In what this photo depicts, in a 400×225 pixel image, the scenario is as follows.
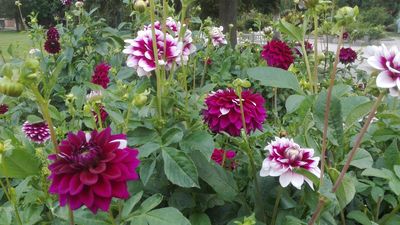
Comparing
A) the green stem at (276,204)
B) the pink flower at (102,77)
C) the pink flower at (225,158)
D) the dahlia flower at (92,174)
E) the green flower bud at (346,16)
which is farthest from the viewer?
the pink flower at (102,77)

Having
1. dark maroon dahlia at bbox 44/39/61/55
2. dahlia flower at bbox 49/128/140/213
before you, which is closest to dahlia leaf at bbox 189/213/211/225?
dahlia flower at bbox 49/128/140/213

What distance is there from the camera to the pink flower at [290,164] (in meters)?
0.77

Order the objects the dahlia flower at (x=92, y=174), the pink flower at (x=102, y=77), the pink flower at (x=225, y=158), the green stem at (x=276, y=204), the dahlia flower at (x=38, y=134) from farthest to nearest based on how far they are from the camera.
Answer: the pink flower at (x=102, y=77), the dahlia flower at (x=38, y=134), the pink flower at (x=225, y=158), the green stem at (x=276, y=204), the dahlia flower at (x=92, y=174)

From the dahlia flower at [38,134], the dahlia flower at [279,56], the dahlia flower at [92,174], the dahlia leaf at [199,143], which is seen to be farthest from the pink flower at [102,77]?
the dahlia flower at [92,174]

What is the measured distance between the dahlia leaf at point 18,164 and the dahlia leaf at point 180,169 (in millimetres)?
243

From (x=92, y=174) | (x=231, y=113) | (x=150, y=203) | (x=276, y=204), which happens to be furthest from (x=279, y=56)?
(x=92, y=174)

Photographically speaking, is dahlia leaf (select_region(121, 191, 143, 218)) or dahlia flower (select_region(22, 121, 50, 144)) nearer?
dahlia leaf (select_region(121, 191, 143, 218))

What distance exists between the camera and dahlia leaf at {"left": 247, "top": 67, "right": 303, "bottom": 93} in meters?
0.89

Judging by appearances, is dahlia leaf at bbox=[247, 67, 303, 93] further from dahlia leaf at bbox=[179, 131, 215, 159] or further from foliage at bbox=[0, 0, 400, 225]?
dahlia leaf at bbox=[179, 131, 215, 159]

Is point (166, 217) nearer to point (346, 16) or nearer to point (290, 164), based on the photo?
point (290, 164)

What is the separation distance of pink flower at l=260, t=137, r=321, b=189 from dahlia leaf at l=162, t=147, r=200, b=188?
0.13 meters

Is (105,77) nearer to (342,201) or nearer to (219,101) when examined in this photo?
(219,101)

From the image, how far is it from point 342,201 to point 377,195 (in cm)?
23

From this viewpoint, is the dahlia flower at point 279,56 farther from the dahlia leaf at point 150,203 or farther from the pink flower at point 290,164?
the dahlia leaf at point 150,203
